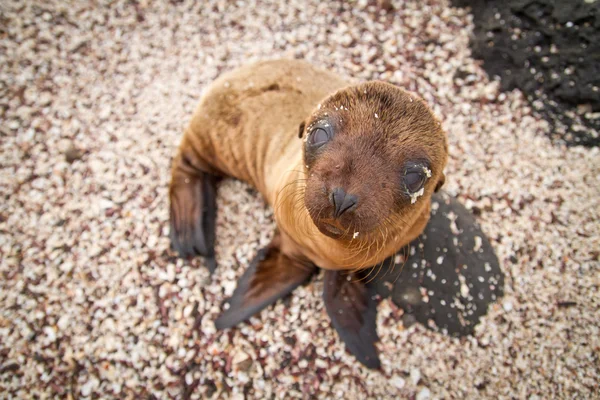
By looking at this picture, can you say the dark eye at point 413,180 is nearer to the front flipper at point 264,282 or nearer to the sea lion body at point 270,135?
the sea lion body at point 270,135

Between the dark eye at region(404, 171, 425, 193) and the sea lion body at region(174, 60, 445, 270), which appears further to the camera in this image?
the sea lion body at region(174, 60, 445, 270)

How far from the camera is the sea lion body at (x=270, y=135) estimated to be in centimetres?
295

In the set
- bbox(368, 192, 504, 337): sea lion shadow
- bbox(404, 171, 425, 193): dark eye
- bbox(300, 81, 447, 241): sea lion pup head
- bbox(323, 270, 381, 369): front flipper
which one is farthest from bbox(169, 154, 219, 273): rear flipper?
bbox(404, 171, 425, 193): dark eye

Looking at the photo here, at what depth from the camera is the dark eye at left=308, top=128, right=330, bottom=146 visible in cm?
229

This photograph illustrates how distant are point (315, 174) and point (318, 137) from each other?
24 centimetres

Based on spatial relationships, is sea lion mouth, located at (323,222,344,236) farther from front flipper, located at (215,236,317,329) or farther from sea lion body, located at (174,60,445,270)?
front flipper, located at (215,236,317,329)

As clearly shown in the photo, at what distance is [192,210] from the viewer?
376 cm

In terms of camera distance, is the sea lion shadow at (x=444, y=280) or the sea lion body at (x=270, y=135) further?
the sea lion shadow at (x=444, y=280)

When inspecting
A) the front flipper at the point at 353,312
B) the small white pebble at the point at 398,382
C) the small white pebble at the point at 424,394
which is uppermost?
the front flipper at the point at 353,312

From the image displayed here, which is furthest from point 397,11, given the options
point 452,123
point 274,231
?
point 274,231

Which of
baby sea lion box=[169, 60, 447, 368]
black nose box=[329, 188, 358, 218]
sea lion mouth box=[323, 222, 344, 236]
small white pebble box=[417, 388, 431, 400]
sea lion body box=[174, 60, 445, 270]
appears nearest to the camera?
black nose box=[329, 188, 358, 218]

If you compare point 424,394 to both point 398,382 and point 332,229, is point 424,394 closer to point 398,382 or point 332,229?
point 398,382

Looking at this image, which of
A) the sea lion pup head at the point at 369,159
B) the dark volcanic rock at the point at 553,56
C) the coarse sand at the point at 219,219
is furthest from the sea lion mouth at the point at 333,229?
the dark volcanic rock at the point at 553,56

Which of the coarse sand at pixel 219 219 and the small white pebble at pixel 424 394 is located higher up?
the coarse sand at pixel 219 219
